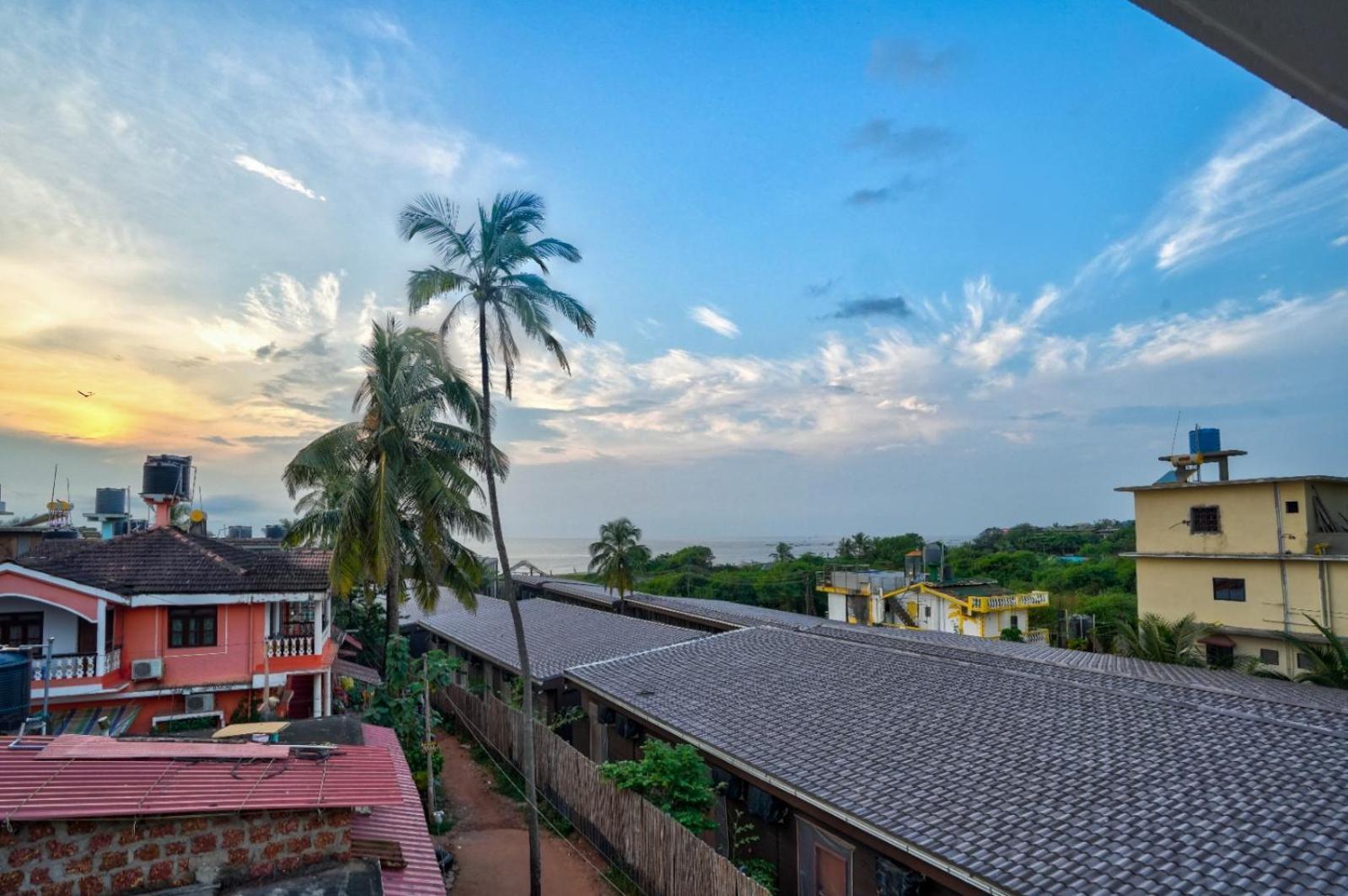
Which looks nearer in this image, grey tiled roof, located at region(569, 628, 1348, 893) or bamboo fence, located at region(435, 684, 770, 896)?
grey tiled roof, located at region(569, 628, 1348, 893)

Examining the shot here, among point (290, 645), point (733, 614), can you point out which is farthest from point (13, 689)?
point (733, 614)

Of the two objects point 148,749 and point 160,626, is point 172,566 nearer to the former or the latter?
point 160,626

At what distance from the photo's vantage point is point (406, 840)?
23.8 feet

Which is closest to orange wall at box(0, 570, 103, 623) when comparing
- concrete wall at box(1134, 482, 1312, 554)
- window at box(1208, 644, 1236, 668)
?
window at box(1208, 644, 1236, 668)

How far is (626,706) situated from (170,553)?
1150 centimetres

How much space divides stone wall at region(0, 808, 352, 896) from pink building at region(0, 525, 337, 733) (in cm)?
1047

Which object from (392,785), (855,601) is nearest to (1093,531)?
(855,601)

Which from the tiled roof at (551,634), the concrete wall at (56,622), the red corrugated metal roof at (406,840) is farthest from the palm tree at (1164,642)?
the concrete wall at (56,622)

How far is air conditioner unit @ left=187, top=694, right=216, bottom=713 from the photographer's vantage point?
51.9ft

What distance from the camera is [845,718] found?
11.3 metres

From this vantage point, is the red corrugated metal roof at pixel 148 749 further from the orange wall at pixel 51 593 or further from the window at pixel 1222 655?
the window at pixel 1222 655

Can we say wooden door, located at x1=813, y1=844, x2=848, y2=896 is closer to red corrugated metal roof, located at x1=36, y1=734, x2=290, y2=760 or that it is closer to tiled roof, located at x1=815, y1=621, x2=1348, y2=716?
tiled roof, located at x1=815, y1=621, x2=1348, y2=716

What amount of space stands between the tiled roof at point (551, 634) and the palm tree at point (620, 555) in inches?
169

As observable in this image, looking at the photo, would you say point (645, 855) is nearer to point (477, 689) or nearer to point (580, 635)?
point (580, 635)
